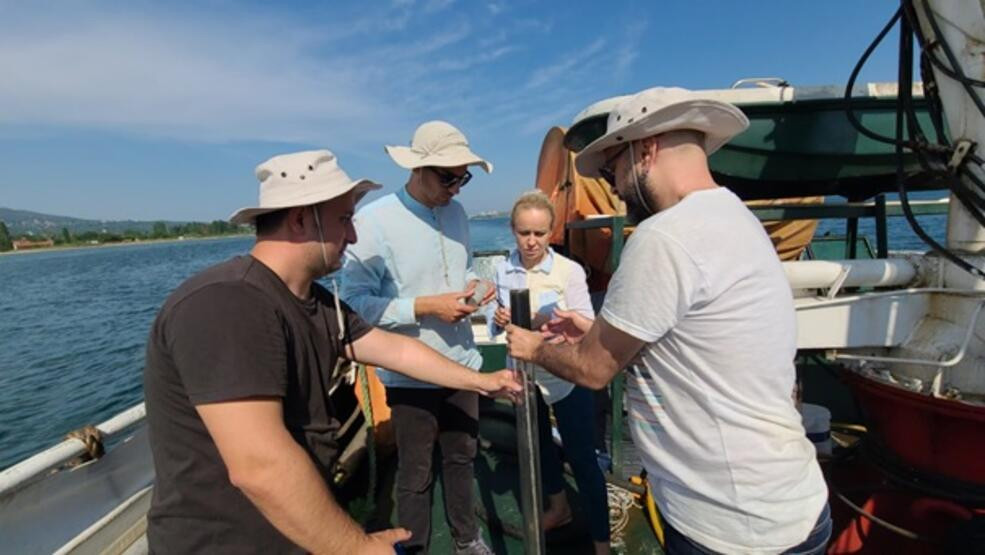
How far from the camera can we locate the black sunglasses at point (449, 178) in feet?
7.24

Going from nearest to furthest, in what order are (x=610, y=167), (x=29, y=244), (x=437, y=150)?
(x=610, y=167) → (x=437, y=150) → (x=29, y=244)

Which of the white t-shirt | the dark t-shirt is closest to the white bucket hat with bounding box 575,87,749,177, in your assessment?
the white t-shirt

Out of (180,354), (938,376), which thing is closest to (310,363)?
(180,354)

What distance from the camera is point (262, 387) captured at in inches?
45.8

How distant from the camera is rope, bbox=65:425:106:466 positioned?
2.25 m

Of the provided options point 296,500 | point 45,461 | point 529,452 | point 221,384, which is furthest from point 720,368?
point 45,461

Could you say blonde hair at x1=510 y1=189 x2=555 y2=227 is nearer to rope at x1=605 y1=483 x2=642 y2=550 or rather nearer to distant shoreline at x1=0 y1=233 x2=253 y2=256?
rope at x1=605 y1=483 x2=642 y2=550

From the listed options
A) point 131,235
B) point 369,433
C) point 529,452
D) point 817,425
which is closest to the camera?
point 529,452

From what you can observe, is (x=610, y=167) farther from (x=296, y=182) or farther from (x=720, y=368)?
(x=296, y=182)

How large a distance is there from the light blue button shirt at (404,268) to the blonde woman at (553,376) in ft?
1.03

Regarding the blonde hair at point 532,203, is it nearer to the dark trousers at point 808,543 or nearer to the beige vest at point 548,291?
the beige vest at point 548,291

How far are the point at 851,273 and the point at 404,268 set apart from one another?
85.0 inches

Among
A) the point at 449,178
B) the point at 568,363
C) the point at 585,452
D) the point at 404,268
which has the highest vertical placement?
the point at 449,178

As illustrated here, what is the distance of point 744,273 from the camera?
1.22 m
